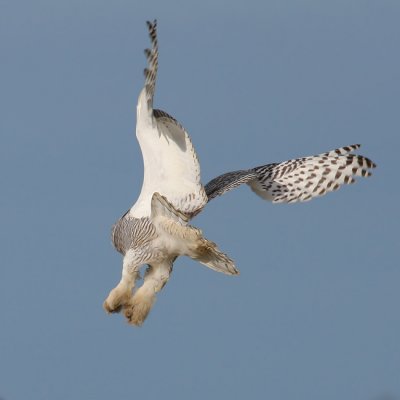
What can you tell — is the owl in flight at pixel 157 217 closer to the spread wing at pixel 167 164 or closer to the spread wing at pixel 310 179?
the spread wing at pixel 167 164

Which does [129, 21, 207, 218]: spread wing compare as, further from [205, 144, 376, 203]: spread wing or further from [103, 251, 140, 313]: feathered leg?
[205, 144, 376, 203]: spread wing

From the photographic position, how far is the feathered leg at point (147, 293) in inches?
830

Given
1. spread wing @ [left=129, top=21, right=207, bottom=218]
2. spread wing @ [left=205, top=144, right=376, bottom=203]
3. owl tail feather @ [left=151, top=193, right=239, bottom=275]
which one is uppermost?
spread wing @ [left=205, top=144, right=376, bottom=203]

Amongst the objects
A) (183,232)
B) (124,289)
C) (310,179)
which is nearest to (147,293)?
(124,289)

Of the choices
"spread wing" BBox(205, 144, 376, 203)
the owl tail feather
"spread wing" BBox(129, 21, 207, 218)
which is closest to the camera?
the owl tail feather

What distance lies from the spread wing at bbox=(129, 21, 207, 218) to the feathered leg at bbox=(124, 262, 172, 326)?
2.62ft

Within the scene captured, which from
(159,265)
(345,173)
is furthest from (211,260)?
(345,173)

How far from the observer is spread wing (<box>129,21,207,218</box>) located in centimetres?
2102

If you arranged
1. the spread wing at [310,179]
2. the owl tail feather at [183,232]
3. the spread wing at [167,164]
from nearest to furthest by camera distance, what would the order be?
the owl tail feather at [183,232]
the spread wing at [167,164]
the spread wing at [310,179]

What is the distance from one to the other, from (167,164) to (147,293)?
1760 millimetres

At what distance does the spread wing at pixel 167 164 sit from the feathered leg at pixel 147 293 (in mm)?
799

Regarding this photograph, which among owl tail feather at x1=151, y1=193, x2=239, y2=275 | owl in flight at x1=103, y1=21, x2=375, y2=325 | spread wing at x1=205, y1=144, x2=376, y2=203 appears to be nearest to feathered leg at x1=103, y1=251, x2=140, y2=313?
owl in flight at x1=103, y1=21, x2=375, y2=325

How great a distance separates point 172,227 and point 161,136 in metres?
1.24

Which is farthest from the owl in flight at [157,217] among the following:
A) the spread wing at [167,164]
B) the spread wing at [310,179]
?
the spread wing at [310,179]
